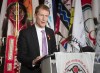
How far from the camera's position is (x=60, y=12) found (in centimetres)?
407

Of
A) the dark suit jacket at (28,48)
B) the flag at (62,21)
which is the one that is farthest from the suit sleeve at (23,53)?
the flag at (62,21)

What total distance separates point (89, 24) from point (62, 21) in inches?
15.3

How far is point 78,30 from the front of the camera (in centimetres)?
399

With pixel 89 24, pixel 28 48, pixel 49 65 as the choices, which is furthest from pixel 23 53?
pixel 89 24

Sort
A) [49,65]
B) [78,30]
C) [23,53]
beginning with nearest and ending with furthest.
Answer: [49,65] → [23,53] → [78,30]

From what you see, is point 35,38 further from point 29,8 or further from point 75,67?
point 29,8

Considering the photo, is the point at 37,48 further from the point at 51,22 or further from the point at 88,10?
the point at 88,10

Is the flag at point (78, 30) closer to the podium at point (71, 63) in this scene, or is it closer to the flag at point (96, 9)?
the flag at point (96, 9)

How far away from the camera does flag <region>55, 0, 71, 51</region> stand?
4047mm

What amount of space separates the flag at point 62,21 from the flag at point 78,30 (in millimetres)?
126

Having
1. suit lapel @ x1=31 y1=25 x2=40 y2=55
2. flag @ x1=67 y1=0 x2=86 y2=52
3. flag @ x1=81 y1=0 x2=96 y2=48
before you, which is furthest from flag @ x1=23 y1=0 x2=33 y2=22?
suit lapel @ x1=31 y1=25 x2=40 y2=55

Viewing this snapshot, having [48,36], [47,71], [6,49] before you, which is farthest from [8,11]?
[47,71]

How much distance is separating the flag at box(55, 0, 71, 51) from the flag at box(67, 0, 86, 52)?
4.9 inches

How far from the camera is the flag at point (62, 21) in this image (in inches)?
159
